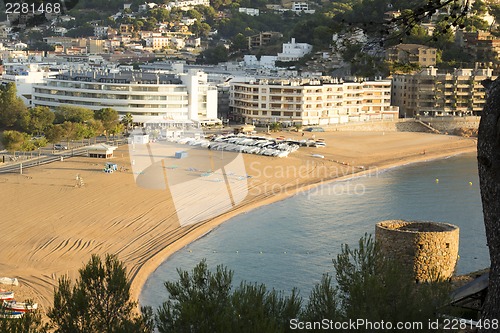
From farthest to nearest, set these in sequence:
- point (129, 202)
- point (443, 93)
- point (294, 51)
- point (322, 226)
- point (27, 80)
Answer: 1. point (294, 51)
2. point (443, 93)
3. point (27, 80)
4. point (129, 202)
5. point (322, 226)

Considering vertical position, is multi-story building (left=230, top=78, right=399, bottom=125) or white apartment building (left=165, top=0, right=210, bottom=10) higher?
white apartment building (left=165, top=0, right=210, bottom=10)

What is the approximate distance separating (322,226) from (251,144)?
25.7 feet

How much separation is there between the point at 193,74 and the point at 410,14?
24397 mm

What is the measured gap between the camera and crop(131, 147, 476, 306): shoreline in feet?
36.4

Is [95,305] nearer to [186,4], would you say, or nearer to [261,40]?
[261,40]

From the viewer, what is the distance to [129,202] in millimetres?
15422

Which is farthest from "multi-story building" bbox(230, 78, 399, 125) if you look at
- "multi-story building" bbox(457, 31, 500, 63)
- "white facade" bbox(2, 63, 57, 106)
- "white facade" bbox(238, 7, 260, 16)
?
"white facade" bbox(238, 7, 260, 16)

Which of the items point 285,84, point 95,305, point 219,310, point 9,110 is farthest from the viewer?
point 285,84

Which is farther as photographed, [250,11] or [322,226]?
[250,11]

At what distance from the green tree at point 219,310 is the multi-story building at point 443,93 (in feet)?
86.3

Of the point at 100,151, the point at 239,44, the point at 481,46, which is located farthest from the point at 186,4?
the point at 100,151

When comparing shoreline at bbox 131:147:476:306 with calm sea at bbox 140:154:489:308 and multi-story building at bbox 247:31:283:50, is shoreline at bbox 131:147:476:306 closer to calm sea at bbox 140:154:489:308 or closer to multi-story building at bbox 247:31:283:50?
calm sea at bbox 140:154:489:308

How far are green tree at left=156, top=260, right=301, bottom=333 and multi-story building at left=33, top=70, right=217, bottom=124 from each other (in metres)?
20.9

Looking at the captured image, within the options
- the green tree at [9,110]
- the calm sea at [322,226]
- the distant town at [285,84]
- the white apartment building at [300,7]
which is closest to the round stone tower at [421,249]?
the calm sea at [322,226]
